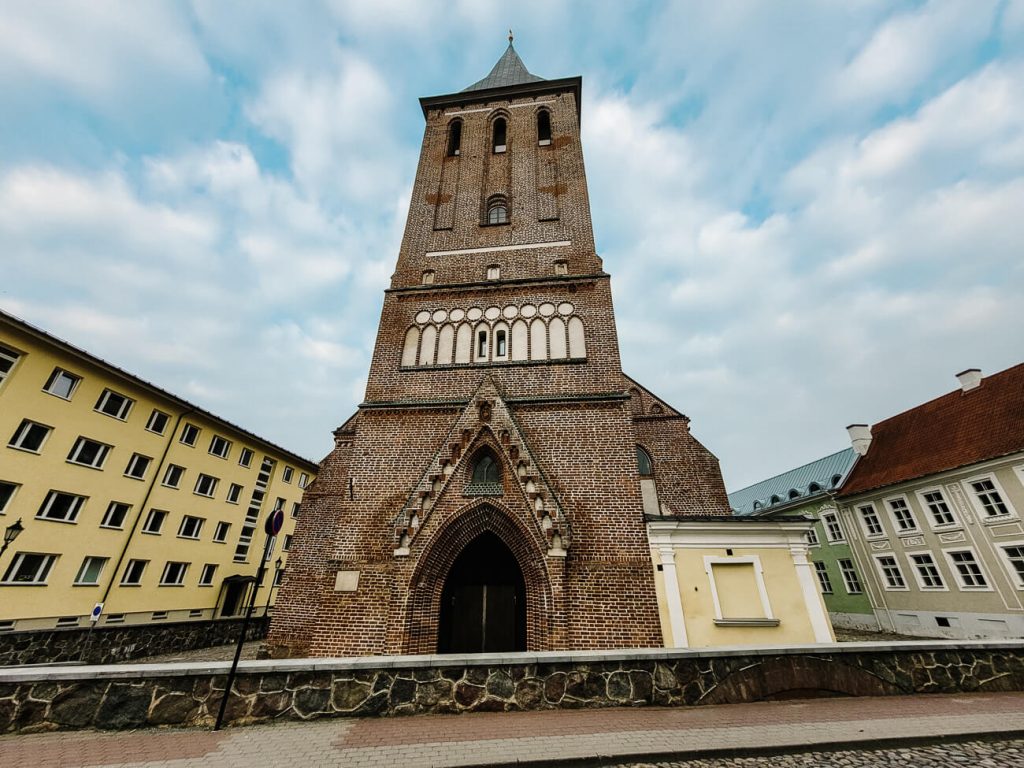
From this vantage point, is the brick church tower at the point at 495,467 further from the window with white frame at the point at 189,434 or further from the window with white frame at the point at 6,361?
the window with white frame at the point at 189,434

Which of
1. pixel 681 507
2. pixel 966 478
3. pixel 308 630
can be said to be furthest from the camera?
pixel 966 478

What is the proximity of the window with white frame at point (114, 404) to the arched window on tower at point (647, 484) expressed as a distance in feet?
71.2

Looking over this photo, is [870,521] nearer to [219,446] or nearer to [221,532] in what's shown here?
[221,532]

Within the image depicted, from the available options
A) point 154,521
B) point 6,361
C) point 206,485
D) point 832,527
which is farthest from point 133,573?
point 832,527

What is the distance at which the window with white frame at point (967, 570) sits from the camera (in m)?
16.3

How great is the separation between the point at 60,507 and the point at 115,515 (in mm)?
2099

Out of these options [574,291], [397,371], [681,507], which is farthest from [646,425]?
[397,371]

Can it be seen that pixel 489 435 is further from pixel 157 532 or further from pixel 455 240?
pixel 157 532

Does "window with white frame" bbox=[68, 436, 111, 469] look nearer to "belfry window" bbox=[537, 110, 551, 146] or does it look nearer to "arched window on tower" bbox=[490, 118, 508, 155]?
"arched window on tower" bbox=[490, 118, 508, 155]

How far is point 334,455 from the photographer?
554 inches

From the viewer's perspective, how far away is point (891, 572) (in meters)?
19.8

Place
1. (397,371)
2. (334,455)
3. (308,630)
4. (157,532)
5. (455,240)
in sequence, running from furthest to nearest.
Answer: (157,532) → (455,240) → (334,455) → (397,371) → (308,630)

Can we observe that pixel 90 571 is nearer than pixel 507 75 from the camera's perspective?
Yes

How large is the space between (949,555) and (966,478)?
3.29 meters
